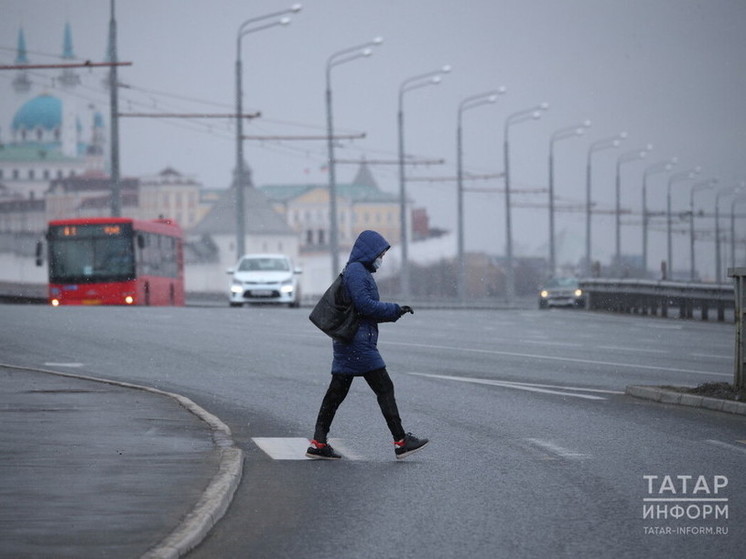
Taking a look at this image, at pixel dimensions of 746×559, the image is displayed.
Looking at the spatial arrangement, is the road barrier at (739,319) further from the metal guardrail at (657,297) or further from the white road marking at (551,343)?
the metal guardrail at (657,297)

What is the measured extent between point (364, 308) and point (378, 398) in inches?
29.7

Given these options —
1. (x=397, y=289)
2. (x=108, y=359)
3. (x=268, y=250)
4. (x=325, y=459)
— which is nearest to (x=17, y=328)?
(x=108, y=359)

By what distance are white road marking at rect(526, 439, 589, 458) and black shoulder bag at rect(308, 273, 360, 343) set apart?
70.8 inches

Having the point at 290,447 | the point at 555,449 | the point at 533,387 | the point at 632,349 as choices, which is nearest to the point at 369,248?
the point at 290,447

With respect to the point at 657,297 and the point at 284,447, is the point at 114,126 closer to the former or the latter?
the point at 657,297

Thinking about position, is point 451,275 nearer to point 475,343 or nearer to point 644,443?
point 475,343

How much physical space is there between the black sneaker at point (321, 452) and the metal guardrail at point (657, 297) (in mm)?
29361

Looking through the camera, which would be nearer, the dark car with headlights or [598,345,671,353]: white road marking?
[598,345,671,353]: white road marking

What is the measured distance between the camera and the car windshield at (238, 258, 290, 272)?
1796 inches

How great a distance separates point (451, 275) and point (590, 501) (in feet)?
414

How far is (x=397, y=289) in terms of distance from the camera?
130000 millimetres

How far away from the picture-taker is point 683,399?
16078 millimetres

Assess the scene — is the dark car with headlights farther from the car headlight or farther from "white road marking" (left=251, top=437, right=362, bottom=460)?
"white road marking" (left=251, top=437, right=362, bottom=460)

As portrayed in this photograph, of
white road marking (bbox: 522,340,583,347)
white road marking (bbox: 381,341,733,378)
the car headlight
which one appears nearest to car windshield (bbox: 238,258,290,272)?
the car headlight
